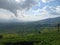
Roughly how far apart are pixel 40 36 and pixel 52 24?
2.37ft

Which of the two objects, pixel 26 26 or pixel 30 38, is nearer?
pixel 30 38

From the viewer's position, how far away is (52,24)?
204 inches

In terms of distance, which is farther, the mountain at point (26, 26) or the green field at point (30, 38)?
the mountain at point (26, 26)

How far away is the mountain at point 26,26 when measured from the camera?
473 cm

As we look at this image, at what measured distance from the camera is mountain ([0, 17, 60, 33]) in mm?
4734

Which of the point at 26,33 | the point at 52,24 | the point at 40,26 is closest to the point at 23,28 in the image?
the point at 26,33

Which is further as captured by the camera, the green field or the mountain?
the mountain

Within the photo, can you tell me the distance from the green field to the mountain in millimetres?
128

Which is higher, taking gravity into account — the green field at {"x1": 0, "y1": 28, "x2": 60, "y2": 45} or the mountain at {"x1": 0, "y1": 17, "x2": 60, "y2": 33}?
the mountain at {"x1": 0, "y1": 17, "x2": 60, "y2": 33}

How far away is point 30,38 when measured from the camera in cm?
464

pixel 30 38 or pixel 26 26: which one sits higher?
pixel 26 26

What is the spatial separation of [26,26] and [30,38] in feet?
1.40

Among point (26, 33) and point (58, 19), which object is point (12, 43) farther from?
point (58, 19)

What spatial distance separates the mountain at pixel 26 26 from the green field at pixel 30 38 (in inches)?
5.0
